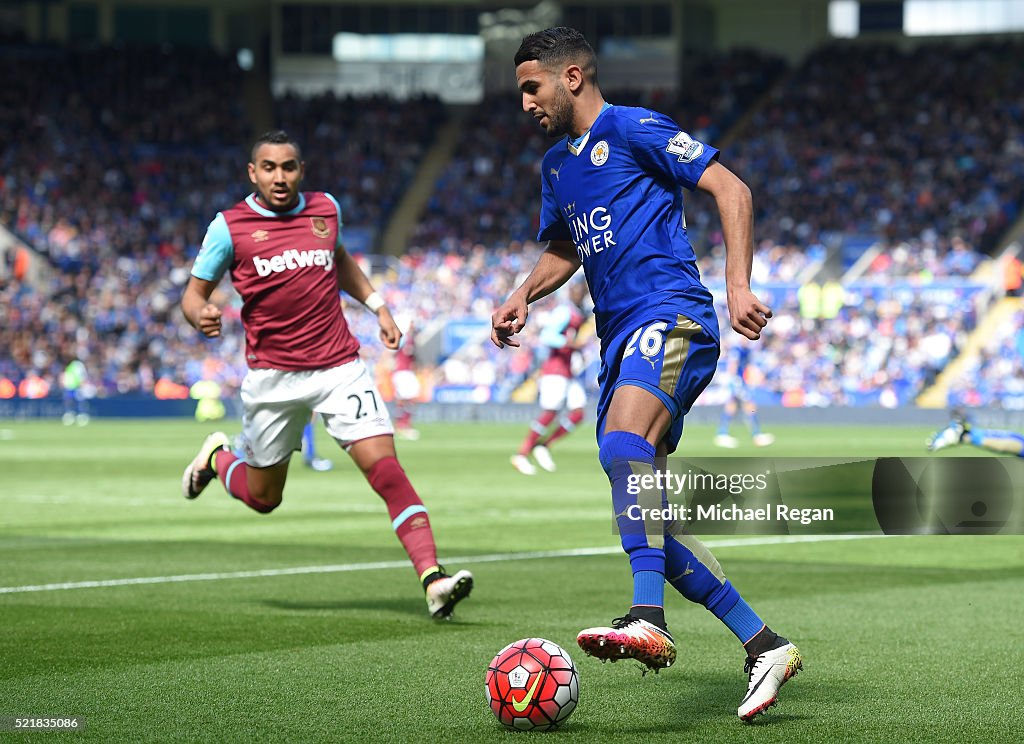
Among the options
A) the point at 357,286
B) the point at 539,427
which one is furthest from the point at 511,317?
the point at 539,427

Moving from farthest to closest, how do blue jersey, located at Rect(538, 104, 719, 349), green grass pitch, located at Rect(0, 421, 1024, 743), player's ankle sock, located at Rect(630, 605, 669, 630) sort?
Answer: blue jersey, located at Rect(538, 104, 719, 349) < green grass pitch, located at Rect(0, 421, 1024, 743) < player's ankle sock, located at Rect(630, 605, 669, 630)

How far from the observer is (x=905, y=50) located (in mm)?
52750

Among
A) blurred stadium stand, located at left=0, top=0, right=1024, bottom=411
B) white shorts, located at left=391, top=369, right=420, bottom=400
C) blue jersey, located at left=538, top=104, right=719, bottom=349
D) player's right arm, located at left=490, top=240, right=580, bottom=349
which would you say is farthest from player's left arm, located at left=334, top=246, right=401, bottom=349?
blurred stadium stand, located at left=0, top=0, right=1024, bottom=411

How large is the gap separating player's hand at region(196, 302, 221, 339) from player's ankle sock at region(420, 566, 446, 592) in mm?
1618

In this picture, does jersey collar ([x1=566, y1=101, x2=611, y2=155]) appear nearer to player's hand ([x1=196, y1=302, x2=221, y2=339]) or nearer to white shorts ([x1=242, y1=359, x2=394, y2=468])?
player's hand ([x1=196, y1=302, x2=221, y2=339])

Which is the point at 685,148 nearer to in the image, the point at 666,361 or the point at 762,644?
the point at 666,361

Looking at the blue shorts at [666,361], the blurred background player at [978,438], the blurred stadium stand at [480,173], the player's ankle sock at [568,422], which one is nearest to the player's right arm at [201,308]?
the blue shorts at [666,361]

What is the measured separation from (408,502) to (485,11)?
50.2m

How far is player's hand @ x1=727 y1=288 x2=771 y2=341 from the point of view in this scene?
5.05 metres

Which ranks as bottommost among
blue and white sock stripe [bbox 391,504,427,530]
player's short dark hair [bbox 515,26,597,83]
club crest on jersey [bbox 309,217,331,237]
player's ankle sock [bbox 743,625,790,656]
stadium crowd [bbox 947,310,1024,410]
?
stadium crowd [bbox 947,310,1024,410]

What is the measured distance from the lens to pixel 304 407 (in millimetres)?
8570

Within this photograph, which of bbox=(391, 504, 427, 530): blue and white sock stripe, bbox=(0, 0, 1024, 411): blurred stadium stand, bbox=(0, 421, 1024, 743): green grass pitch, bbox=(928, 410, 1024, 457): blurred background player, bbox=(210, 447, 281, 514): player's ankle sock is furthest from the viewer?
bbox=(0, 0, 1024, 411): blurred stadium stand

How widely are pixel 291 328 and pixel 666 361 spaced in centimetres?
367

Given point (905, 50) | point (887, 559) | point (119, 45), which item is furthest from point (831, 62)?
point (887, 559)
